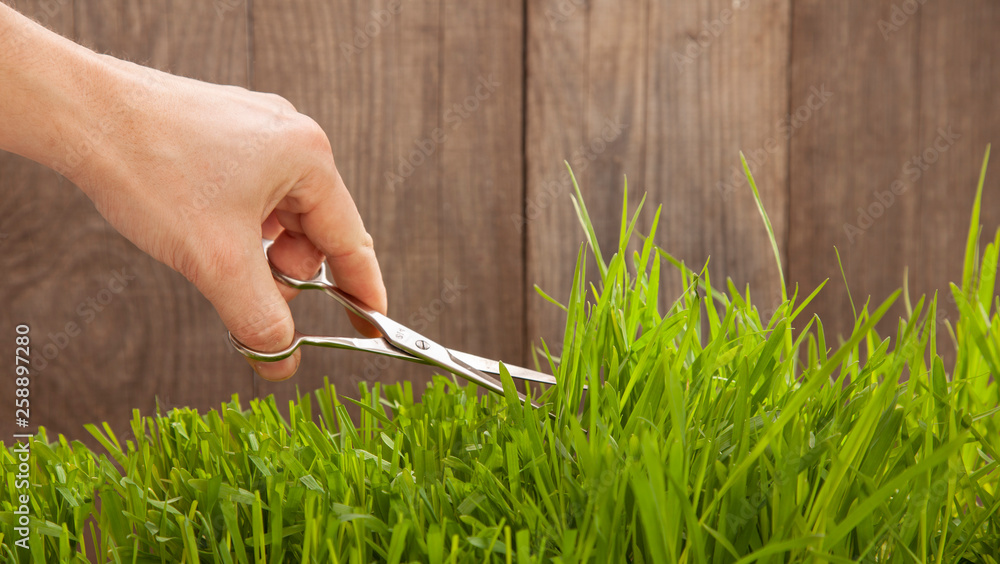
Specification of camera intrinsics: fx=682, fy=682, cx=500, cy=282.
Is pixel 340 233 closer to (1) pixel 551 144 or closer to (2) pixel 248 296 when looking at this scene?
(2) pixel 248 296

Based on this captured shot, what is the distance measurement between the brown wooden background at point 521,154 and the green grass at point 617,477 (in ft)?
1.84

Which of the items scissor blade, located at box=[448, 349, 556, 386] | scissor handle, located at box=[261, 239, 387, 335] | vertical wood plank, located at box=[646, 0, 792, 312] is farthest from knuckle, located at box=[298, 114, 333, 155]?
vertical wood plank, located at box=[646, 0, 792, 312]

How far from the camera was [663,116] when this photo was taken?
45.0 inches

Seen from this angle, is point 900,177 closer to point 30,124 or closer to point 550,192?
point 550,192

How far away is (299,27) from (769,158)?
808 mm

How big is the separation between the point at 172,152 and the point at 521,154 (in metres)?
0.66

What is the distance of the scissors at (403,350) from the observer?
0.58 m

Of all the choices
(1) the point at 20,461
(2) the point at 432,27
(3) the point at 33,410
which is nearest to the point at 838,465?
(1) the point at 20,461

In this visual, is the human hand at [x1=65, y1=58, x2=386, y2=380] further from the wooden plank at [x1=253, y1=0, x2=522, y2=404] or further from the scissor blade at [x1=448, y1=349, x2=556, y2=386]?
the wooden plank at [x1=253, y1=0, x2=522, y2=404]

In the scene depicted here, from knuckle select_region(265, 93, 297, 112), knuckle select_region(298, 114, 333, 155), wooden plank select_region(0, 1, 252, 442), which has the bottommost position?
wooden plank select_region(0, 1, 252, 442)

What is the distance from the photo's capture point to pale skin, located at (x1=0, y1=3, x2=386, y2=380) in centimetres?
55

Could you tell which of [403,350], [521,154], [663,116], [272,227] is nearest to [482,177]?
[521,154]

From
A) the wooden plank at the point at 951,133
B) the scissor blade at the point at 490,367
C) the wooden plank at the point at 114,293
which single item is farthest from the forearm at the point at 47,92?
the wooden plank at the point at 951,133

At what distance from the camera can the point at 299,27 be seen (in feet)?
3.51
